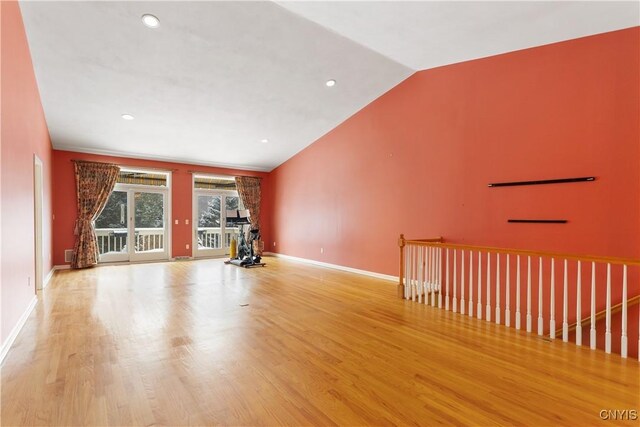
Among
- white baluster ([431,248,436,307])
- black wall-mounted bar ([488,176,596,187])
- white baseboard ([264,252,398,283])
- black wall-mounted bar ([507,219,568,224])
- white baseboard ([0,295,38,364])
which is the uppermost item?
black wall-mounted bar ([488,176,596,187])

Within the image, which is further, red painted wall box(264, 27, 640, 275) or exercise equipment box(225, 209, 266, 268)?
exercise equipment box(225, 209, 266, 268)

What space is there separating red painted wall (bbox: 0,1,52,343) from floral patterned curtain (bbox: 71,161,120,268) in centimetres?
310

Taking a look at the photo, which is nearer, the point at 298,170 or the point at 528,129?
the point at 528,129

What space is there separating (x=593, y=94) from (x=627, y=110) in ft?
1.23

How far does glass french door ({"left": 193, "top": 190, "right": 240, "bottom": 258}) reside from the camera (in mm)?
8414

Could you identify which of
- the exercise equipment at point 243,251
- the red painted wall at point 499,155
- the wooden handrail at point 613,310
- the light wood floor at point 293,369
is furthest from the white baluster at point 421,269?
the exercise equipment at point 243,251

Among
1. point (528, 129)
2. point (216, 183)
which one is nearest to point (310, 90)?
point (528, 129)

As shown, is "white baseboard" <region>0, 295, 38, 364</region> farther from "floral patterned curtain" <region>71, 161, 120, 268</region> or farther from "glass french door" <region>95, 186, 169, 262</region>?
"glass french door" <region>95, 186, 169, 262</region>

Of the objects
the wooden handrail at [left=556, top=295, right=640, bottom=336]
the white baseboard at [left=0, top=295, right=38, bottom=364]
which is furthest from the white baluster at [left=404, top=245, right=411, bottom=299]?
the white baseboard at [left=0, top=295, right=38, bottom=364]

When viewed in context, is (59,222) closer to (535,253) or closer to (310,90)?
(310,90)

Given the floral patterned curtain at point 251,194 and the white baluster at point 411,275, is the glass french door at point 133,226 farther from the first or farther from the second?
the white baluster at point 411,275

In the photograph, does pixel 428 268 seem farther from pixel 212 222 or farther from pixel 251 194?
pixel 212 222

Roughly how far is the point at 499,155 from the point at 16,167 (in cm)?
570

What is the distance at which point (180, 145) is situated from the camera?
23.1 ft
